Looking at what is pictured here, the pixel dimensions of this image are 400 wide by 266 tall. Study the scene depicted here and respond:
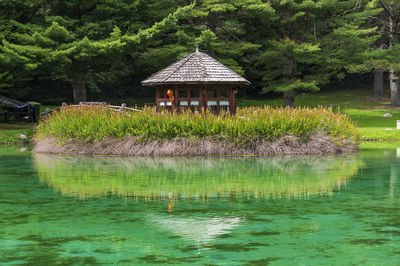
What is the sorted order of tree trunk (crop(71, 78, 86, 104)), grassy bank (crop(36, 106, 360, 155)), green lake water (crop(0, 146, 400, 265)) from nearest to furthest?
green lake water (crop(0, 146, 400, 265))
grassy bank (crop(36, 106, 360, 155))
tree trunk (crop(71, 78, 86, 104))

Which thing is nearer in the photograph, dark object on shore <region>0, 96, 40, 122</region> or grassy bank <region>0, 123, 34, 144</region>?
grassy bank <region>0, 123, 34, 144</region>

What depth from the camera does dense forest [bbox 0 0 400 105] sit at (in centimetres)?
3509

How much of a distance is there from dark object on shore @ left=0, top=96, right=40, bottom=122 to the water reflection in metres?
15.3

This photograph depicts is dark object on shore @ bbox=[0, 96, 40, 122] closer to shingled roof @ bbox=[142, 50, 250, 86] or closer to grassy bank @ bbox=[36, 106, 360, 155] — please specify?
shingled roof @ bbox=[142, 50, 250, 86]

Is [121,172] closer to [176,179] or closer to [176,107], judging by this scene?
[176,179]

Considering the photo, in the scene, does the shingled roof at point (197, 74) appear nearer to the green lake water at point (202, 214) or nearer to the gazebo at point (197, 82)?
the gazebo at point (197, 82)

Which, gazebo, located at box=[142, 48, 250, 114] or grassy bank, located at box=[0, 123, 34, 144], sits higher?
gazebo, located at box=[142, 48, 250, 114]

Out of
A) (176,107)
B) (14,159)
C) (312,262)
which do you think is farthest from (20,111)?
(312,262)

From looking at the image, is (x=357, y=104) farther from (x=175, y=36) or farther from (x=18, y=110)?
(x=18, y=110)

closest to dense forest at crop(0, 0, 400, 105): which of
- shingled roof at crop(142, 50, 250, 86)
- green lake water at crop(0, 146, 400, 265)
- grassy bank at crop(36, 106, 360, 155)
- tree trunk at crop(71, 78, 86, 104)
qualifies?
tree trunk at crop(71, 78, 86, 104)

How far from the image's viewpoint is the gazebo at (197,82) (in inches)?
1033

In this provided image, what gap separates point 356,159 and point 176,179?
282 inches

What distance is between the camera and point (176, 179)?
1496cm

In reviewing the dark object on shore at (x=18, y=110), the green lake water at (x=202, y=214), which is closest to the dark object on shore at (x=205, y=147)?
the green lake water at (x=202, y=214)
